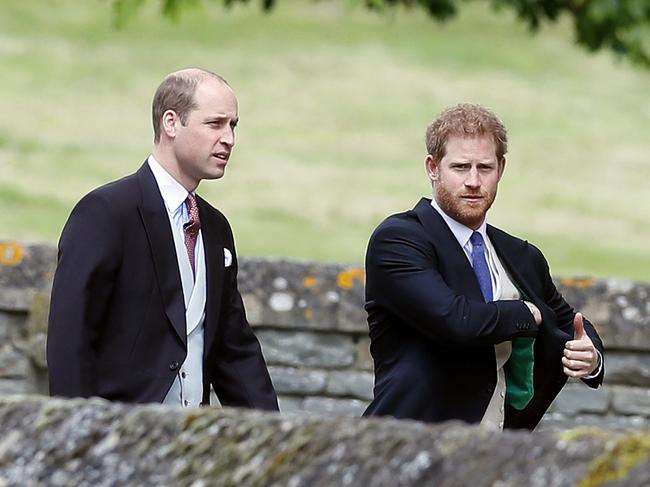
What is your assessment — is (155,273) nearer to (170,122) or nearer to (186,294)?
(186,294)

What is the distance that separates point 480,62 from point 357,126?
9.22 metres

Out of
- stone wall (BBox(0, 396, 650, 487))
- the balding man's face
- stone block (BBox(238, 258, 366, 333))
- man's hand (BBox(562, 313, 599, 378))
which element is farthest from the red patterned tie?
stone block (BBox(238, 258, 366, 333))

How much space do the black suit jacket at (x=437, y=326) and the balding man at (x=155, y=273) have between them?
1.62 ft

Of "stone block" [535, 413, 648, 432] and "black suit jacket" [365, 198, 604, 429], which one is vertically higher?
"black suit jacket" [365, 198, 604, 429]

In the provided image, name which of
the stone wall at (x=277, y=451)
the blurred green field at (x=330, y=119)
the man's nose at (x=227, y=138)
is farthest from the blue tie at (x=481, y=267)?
the blurred green field at (x=330, y=119)

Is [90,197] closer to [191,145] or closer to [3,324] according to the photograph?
[191,145]

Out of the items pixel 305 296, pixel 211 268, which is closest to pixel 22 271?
pixel 305 296

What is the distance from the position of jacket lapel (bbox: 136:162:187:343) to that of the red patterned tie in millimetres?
77

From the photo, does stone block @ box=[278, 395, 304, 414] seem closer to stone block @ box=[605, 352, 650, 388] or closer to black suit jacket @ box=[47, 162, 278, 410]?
stone block @ box=[605, 352, 650, 388]

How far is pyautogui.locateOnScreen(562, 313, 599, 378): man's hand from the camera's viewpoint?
13.8 ft

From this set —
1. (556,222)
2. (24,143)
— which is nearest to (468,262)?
(556,222)

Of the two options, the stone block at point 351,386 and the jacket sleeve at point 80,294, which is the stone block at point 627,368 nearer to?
the stone block at point 351,386

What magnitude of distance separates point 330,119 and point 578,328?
27952 mm

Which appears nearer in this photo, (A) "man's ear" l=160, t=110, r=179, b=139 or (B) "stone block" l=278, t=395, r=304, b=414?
(A) "man's ear" l=160, t=110, r=179, b=139
